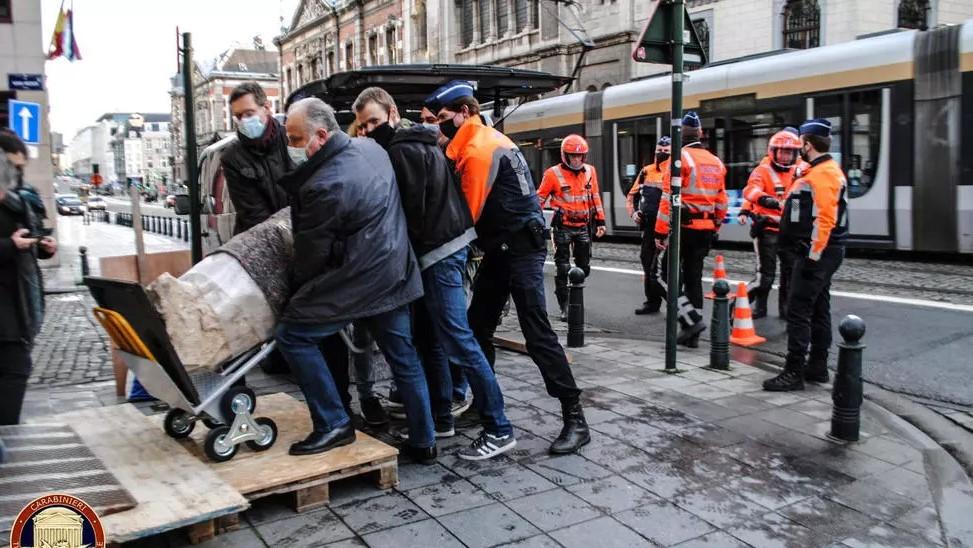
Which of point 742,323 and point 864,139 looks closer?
point 742,323

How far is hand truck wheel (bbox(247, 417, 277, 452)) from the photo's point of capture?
4008mm

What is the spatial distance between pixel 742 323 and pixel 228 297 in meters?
5.48

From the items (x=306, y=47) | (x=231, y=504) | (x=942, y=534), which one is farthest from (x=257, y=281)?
(x=306, y=47)

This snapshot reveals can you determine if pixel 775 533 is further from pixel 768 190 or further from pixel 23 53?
pixel 23 53

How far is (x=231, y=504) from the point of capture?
3242 millimetres

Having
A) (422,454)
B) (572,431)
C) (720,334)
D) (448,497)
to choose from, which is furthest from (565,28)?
(448,497)

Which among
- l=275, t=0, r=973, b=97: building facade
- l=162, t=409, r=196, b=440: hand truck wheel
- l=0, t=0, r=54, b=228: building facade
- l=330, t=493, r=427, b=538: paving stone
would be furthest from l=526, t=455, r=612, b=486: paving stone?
l=0, t=0, r=54, b=228: building facade

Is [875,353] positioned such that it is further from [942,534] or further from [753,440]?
[942,534]

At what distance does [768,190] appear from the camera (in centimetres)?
837

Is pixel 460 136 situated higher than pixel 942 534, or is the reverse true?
pixel 460 136

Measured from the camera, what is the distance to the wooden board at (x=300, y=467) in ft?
11.7

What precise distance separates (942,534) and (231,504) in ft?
10.2

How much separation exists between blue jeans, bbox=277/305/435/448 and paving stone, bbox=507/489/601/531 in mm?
750

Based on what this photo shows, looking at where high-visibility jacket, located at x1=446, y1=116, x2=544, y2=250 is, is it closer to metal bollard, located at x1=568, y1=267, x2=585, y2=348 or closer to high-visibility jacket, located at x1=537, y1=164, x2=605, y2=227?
metal bollard, located at x1=568, y1=267, x2=585, y2=348
